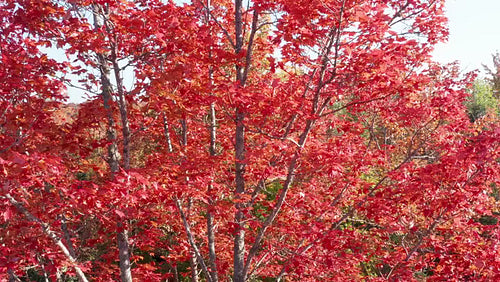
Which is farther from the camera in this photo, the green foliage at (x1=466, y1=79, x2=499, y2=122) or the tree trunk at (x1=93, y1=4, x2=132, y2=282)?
the green foliage at (x1=466, y1=79, x2=499, y2=122)

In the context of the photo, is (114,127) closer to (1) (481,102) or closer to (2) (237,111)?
(2) (237,111)

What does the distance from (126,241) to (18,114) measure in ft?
8.43

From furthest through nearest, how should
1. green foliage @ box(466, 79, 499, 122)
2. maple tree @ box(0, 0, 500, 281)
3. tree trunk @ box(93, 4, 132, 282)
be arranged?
green foliage @ box(466, 79, 499, 122)
tree trunk @ box(93, 4, 132, 282)
maple tree @ box(0, 0, 500, 281)

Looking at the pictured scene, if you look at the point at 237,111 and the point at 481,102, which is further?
the point at 481,102

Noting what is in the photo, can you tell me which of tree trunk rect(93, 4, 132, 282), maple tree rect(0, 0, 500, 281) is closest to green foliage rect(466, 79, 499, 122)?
maple tree rect(0, 0, 500, 281)

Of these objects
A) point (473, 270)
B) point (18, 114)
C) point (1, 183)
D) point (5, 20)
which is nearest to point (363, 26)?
point (473, 270)

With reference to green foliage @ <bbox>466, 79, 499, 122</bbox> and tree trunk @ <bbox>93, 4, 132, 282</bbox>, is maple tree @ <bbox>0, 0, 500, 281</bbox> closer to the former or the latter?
tree trunk @ <bbox>93, 4, 132, 282</bbox>

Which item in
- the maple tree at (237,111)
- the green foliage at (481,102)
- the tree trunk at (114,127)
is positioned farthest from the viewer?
the green foliage at (481,102)

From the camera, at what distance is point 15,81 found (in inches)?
190

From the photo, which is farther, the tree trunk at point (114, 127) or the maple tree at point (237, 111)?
the tree trunk at point (114, 127)

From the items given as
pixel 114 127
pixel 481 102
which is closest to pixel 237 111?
pixel 114 127

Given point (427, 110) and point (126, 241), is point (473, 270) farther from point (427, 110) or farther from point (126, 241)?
point (126, 241)

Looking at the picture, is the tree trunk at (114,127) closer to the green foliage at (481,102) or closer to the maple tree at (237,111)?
the maple tree at (237,111)

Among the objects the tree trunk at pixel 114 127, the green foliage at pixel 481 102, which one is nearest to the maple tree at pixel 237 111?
the tree trunk at pixel 114 127
